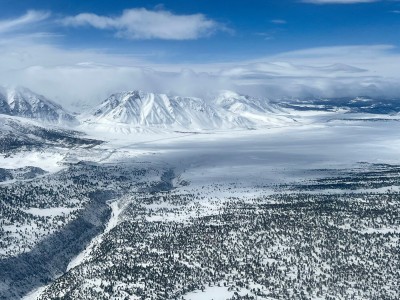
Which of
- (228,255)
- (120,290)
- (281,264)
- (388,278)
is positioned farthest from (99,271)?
(388,278)

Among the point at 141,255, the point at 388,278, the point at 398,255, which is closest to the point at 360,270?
the point at 388,278

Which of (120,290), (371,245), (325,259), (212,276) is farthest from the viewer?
(371,245)

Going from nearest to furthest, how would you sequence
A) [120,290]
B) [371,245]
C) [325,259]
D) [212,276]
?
[120,290] < [212,276] < [325,259] < [371,245]

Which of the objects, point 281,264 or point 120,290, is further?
point 281,264

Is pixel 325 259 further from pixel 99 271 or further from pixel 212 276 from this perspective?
pixel 99 271

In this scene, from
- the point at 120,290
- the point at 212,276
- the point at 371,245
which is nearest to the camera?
the point at 120,290

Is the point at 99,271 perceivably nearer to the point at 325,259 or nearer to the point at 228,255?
the point at 228,255

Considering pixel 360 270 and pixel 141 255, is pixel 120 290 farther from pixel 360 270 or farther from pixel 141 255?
pixel 360 270

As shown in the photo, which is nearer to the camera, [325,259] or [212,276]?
[212,276]
